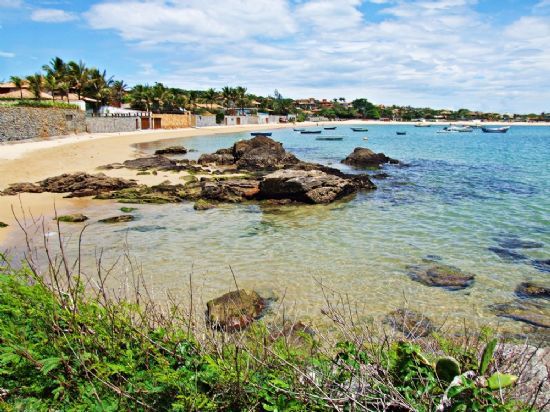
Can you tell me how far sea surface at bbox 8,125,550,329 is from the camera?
393 inches

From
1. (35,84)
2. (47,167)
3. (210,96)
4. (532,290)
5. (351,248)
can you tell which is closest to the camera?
(532,290)

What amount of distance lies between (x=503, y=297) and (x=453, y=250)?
12.0ft

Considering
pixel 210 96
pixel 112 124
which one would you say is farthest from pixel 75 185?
pixel 210 96

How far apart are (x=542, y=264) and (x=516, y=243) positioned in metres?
2.07

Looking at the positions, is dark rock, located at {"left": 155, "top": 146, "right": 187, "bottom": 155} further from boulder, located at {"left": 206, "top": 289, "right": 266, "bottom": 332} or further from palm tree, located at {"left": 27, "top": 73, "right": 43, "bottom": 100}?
boulder, located at {"left": 206, "top": 289, "right": 266, "bottom": 332}

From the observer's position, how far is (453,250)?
13578mm

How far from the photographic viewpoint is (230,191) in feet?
71.8

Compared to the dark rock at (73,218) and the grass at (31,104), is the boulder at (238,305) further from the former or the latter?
the grass at (31,104)

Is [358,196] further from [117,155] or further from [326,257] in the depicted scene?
[117,155]

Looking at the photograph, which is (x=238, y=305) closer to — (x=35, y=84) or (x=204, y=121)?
(x=35, y=84)

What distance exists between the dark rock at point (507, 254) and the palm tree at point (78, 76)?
70.9 m

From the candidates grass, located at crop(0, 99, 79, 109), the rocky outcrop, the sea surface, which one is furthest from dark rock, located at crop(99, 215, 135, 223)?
grass, located at crop(0, 99, 79, 109)

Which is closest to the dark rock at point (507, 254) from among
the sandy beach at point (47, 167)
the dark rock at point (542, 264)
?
the dark rock at point (542, 264)

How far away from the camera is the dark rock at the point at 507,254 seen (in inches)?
504
